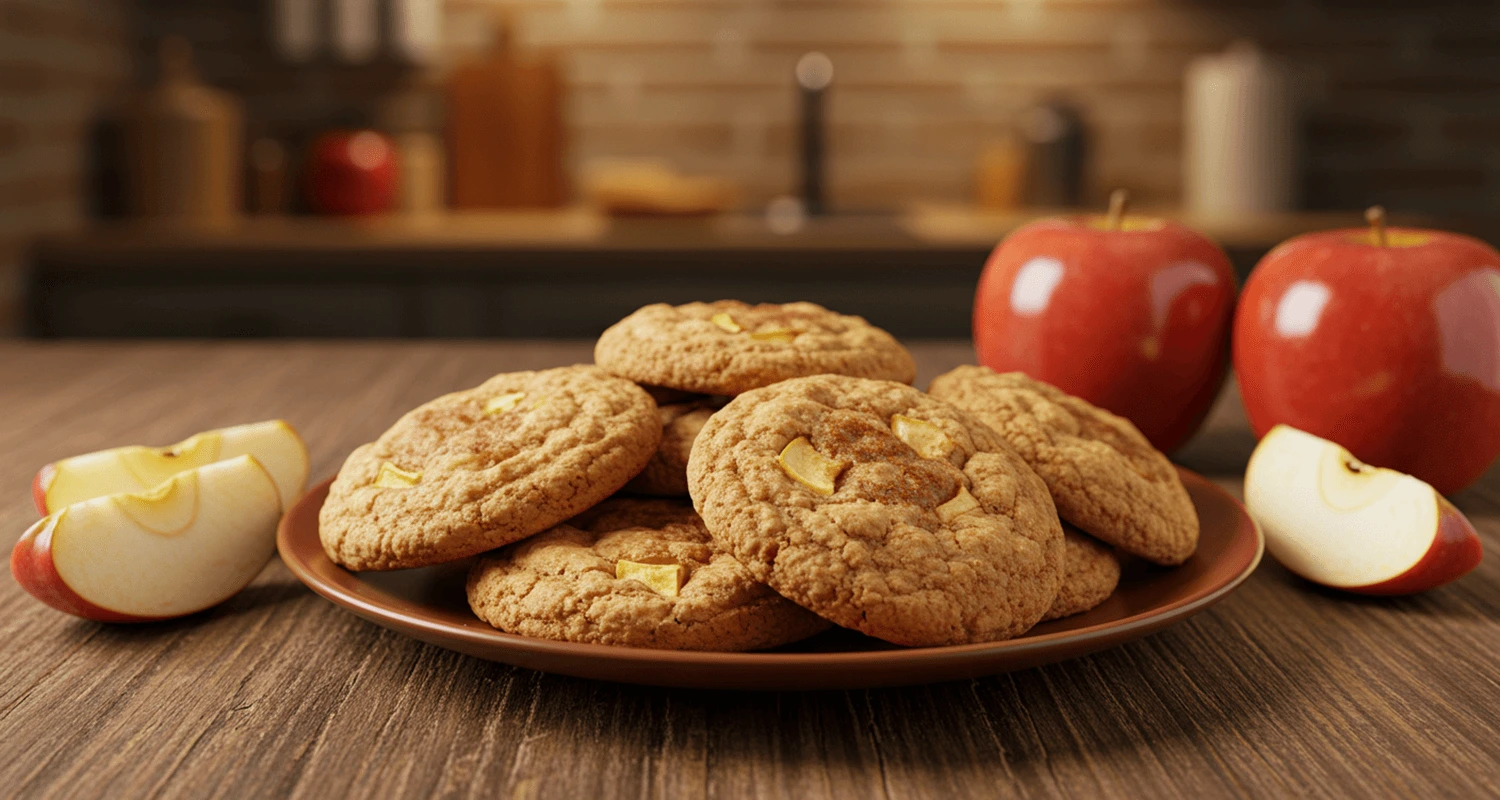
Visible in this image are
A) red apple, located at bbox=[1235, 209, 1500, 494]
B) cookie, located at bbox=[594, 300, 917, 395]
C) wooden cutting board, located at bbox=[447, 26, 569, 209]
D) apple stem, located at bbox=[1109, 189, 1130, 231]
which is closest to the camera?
cookie, located at bbox=[594, 300, 917, 395]

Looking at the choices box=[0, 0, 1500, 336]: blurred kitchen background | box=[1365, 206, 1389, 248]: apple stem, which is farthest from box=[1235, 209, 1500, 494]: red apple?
box=[0, 0, 1500, 336]: blurred kitchen background

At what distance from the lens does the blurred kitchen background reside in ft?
9.59

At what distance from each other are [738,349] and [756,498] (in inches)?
7.6

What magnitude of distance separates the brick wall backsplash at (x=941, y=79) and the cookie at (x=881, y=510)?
8.69 feet

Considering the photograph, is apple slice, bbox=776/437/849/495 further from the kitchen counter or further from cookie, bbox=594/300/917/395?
the kitchen counter

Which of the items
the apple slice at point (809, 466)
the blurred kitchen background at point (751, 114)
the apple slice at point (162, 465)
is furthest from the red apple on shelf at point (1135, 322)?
the blurred kitchen background at point (751, 114)

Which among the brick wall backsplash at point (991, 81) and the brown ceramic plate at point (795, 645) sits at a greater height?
the brick wall backsplash at point (991, 81)

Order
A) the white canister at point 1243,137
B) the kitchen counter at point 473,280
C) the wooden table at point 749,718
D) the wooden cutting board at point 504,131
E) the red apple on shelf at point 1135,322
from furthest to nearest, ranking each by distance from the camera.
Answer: the wooden cutting board at point 504,131
the white canister at point 1243,137
the kitchen counter at point 473,280
the red apple on shelf at point 1135,322
the wooden table at point 749,718

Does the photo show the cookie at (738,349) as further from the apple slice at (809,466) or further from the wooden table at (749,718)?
the wooden table at (749,718)

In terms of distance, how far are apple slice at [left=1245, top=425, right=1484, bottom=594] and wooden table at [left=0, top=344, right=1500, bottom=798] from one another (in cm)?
2

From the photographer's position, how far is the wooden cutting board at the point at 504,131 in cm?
309

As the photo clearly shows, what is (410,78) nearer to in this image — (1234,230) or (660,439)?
(1234,230)

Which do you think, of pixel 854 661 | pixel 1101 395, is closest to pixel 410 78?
pixel 1101 395

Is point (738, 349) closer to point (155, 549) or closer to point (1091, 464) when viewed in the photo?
point (1091, 464)
